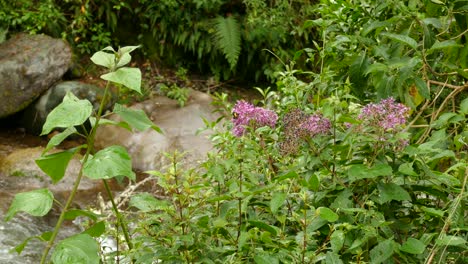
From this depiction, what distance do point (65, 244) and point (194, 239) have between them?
0.39 m

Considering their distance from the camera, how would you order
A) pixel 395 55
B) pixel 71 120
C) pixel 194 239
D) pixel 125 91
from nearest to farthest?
1. pixel 71 120
2. pixel 194 239
3. pixel 395 55
4. pixel 125 91

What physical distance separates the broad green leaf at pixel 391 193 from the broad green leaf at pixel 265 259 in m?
0.32

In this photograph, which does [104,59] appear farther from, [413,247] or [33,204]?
[413,247]

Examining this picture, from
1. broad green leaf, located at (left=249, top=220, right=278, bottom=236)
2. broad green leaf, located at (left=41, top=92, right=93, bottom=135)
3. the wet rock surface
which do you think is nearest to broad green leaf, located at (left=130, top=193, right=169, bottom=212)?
broad green leaf, located at (left=249, top=220, right=278, bottom=236)

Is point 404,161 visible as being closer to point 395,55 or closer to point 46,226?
point 395,55

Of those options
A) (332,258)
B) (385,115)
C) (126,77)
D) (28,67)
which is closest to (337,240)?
(332,258)

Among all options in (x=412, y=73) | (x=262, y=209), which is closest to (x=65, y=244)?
(x=262, y=209)

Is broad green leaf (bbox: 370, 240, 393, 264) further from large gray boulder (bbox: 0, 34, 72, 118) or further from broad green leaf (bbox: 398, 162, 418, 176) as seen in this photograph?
large gray boulder (bbox: 0, 34, 72, 118)

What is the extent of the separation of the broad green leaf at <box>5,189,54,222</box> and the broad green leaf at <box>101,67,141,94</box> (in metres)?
0.28

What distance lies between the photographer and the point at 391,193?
1.72 meters

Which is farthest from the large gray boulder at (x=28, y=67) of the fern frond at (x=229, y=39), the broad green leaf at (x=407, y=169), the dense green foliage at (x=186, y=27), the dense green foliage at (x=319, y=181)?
the broad green leaf at (x=407, y=169)

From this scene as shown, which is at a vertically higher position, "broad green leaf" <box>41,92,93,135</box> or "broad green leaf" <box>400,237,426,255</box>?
"broad green leaf" <box>41,92,93,135</box>

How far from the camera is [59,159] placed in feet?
4.75

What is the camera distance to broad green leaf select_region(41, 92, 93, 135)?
138 cm
